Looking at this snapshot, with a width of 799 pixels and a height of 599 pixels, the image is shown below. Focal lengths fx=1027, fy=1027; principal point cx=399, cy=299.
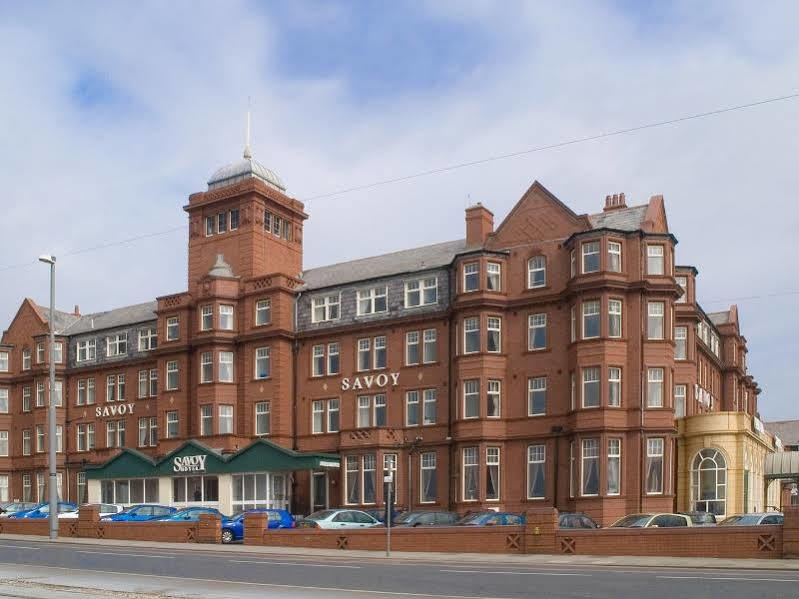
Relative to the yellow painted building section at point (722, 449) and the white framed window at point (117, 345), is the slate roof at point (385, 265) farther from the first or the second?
the yellow painted building section at point (722, 449)

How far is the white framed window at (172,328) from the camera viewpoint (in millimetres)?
58409

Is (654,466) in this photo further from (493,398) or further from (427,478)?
(427,478)

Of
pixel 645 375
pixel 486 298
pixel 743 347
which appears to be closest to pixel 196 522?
pixel 486 298

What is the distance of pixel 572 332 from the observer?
45.7 meters

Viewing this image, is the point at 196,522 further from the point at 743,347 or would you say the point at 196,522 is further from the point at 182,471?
the point at 743,347

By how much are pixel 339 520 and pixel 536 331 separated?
45.3 feet

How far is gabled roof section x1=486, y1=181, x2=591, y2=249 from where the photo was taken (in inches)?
1841

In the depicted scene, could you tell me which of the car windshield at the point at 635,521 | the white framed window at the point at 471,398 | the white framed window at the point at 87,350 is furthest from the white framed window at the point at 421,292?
the white framed window at the point at 87,350

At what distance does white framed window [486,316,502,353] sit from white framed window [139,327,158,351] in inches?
920

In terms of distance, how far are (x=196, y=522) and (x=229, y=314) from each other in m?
18.1

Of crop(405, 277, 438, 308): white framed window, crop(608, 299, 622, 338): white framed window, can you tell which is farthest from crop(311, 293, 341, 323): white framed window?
crop(608, 299, 622, 338): white framed window

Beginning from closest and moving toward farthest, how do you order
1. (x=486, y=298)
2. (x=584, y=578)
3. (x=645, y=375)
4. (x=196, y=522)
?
(x=584, y=578), (x=196, y=522), (x=645, y=375), (x=486, y=298)

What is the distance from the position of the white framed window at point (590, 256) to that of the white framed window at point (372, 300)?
11366 millimetres

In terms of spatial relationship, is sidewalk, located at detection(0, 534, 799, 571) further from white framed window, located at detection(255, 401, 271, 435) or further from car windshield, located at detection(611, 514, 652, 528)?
white framed window, located at detection(255, 401, 271, 435)
